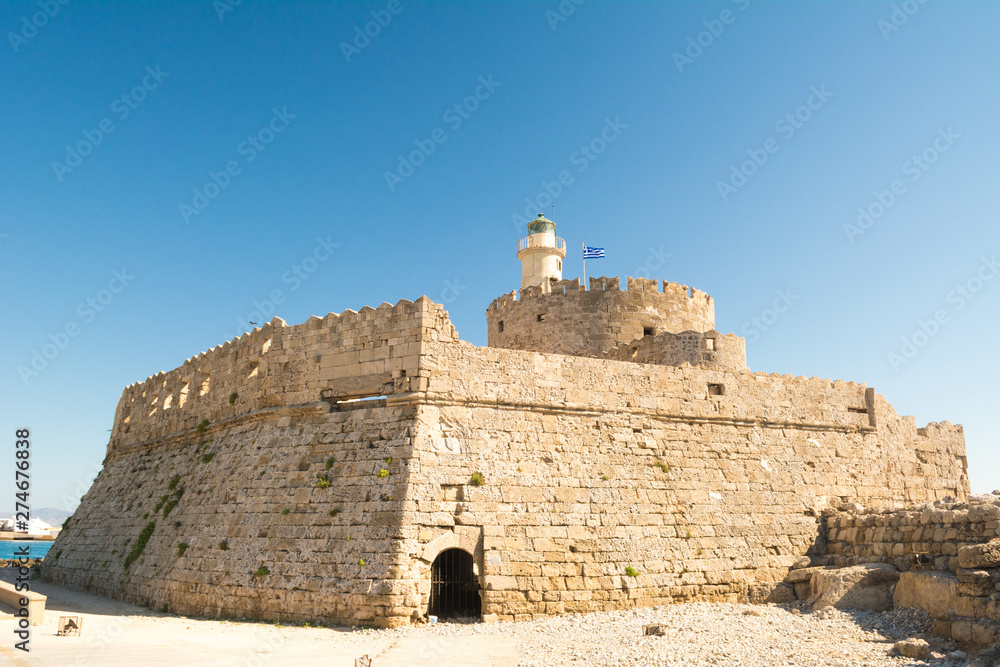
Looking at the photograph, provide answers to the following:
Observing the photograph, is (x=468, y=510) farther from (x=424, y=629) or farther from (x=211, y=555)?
(x=211, y=555)

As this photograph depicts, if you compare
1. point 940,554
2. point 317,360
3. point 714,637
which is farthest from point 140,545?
point 940,554

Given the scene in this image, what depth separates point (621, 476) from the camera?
561 inches

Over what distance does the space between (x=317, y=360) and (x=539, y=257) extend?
16327 millimetres

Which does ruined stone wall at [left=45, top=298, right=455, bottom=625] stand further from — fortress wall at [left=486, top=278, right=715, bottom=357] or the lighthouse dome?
the lighthouse dome

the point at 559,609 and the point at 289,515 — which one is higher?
the point at 289,515

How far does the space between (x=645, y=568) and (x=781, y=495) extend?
4481 mm

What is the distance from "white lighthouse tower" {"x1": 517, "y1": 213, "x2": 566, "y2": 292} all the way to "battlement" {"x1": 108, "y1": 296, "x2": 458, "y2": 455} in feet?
47.9

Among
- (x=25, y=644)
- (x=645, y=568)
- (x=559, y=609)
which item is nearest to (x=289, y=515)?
(x=25, y=644)

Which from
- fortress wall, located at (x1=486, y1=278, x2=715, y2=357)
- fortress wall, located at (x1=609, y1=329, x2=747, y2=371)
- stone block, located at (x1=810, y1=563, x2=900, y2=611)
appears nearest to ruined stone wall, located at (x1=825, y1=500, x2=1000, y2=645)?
stone block, located at (x1=810, y1=563, x2=900, y2=611)

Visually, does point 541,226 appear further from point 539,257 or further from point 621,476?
point 621,476

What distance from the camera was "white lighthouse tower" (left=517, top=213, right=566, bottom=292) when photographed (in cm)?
2923

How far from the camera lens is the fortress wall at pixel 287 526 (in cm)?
1191

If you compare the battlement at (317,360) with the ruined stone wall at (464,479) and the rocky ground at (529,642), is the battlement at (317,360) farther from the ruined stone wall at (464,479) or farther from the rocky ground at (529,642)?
the rocky ground at (529,642)

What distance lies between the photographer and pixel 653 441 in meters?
15.1
